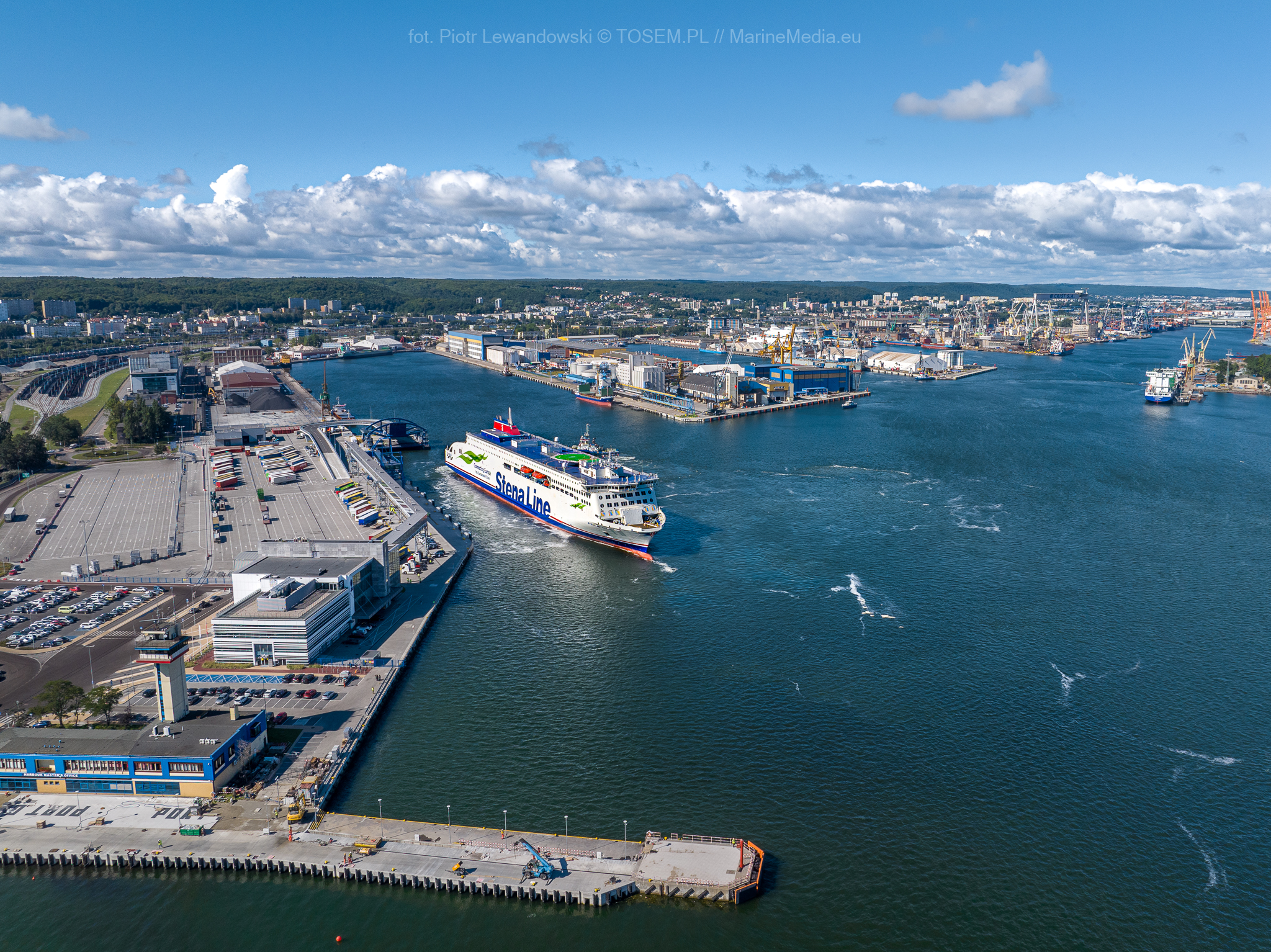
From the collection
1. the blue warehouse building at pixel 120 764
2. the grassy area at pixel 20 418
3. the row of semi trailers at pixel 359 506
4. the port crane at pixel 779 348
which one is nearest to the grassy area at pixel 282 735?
the blue warehouse building at pixel 120 764

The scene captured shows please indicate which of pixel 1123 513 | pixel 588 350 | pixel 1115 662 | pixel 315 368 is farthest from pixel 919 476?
pixel 315 368

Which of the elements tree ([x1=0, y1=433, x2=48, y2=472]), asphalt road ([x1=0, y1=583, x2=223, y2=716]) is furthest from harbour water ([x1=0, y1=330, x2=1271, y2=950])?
tree ([x1=0, y1=433, x2=48, y2=472])

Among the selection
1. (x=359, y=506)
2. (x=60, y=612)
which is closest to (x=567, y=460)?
(x=359, y=506)

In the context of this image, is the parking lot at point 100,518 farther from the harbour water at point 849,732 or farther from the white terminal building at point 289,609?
the harbour water at point 849,732

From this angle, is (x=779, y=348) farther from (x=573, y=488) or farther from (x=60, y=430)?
(x=60, y=430)

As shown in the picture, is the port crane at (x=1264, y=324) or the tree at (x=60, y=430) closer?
the tree at (x=60, y=430)
